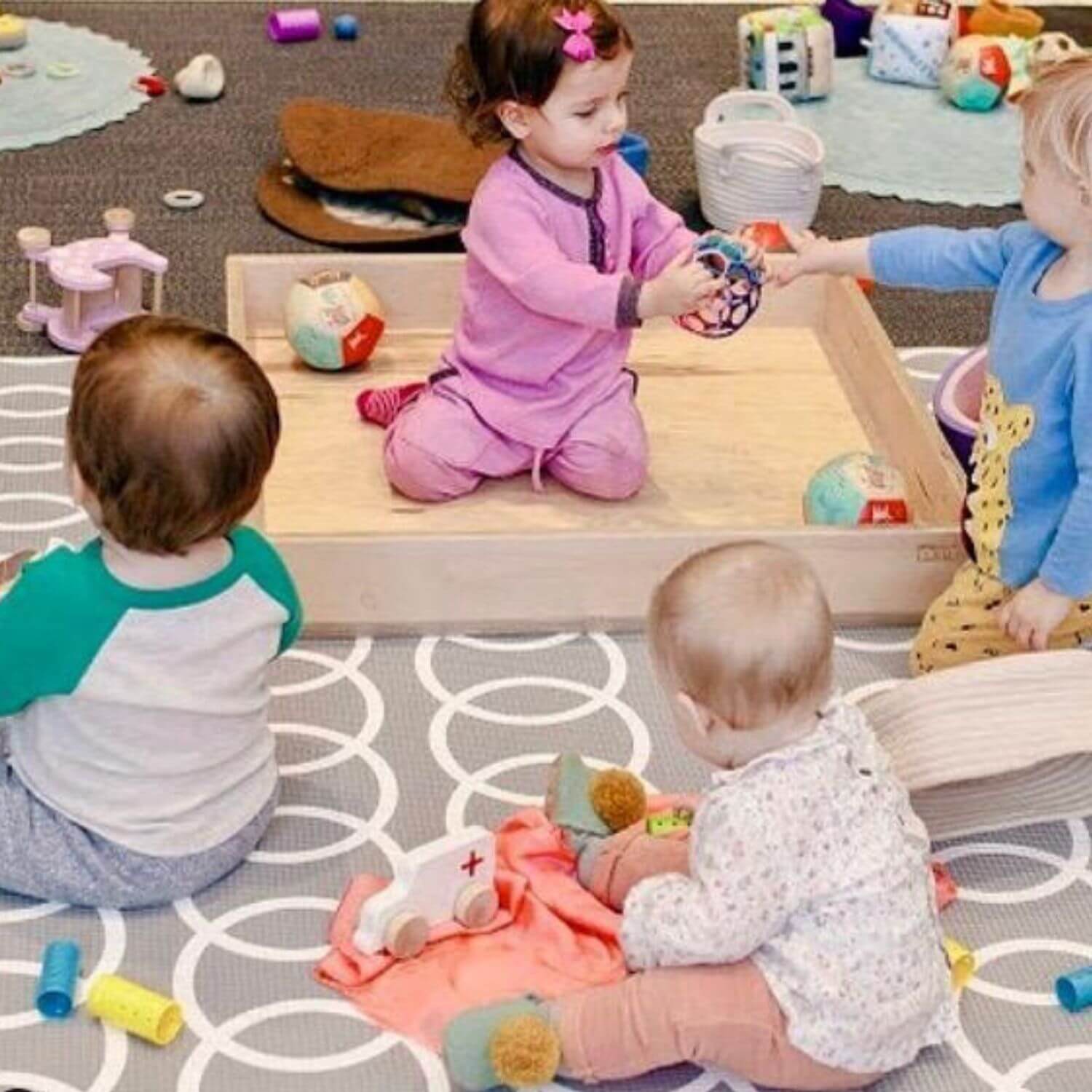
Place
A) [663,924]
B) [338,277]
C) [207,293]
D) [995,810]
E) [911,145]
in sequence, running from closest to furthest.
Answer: [663,924] < [995,810] < [338,277] < [207,293] < [911,145]

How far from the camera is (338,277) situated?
1.99m

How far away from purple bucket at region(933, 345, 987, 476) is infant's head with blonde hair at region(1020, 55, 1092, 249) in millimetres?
361

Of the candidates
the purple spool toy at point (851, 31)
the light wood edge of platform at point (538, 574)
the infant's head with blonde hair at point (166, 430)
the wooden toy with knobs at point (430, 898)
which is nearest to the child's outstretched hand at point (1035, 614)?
the light wood edge of platform at point (538, 574)

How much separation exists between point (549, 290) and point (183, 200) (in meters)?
0.87

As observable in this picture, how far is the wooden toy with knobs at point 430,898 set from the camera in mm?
1300

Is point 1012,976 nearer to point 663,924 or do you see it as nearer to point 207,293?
point 663,924

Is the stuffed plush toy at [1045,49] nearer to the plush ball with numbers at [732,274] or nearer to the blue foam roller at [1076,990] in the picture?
the plush ball with numbers at [732,274]

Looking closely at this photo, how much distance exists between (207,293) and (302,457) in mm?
418

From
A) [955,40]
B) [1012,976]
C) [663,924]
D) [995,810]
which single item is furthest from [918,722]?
[955,40]

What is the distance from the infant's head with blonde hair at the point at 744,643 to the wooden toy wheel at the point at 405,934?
0.25 meters

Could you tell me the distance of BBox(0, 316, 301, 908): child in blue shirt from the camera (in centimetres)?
120

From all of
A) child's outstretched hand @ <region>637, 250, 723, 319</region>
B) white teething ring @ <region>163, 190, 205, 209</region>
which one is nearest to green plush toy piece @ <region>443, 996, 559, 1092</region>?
child's outstretched hand @ <region>637, 250, 723, 319</region>

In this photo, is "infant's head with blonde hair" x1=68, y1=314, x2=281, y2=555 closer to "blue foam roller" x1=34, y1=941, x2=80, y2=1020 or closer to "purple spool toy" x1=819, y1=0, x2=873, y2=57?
"blue foam roller" x1=34, y1=941, x2=80, y2=1020

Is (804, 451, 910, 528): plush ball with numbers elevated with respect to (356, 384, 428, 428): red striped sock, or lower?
elevated
